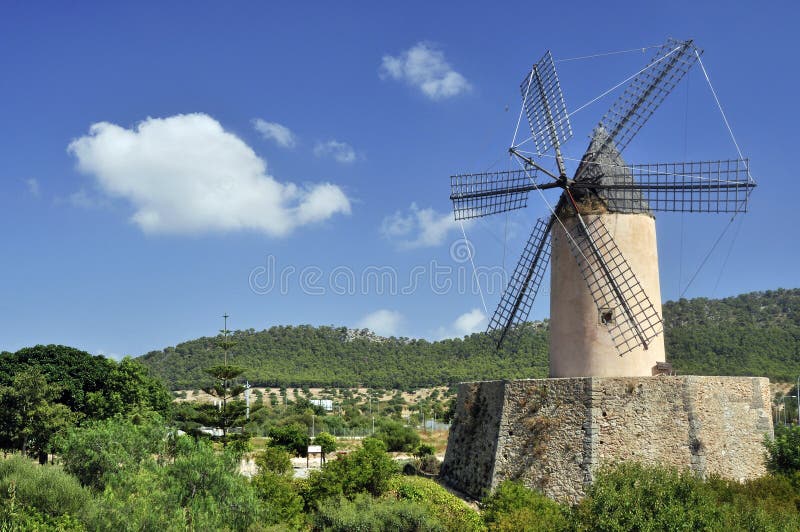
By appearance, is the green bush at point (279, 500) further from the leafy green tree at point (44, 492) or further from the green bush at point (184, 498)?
the leafy green tree at point (44, 492)

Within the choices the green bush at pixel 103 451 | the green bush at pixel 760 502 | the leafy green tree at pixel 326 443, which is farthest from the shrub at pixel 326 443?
the green bush at pixel 760 502

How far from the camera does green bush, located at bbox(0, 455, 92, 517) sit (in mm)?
13961

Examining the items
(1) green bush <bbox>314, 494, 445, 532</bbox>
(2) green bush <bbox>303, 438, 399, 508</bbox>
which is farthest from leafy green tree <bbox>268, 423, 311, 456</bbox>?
(1) green bush <bbox>314, 494, 445, 532</bbox>

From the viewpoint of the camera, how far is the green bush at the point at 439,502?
14000 mm

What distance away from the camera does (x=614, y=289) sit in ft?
53.2

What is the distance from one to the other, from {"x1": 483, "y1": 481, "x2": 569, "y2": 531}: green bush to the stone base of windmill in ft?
2.62

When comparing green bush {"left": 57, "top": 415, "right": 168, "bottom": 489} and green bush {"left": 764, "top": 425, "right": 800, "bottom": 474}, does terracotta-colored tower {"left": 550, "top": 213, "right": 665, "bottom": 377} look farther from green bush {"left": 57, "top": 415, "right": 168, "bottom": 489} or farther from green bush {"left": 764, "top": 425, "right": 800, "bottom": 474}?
green bush {"left": 57, "top": 415, "right": 168, "bottom": 489}

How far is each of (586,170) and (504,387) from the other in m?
5.73

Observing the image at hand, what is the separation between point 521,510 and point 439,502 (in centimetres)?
283

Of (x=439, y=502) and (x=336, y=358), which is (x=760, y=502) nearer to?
(x=439, y=502)

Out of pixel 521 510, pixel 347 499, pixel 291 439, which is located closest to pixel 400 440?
pixel 291 439

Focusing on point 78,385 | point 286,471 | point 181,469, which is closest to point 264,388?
point 78,385

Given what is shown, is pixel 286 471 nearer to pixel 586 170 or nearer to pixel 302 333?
pixel 586 170

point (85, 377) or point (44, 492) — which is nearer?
point (44, 492)
